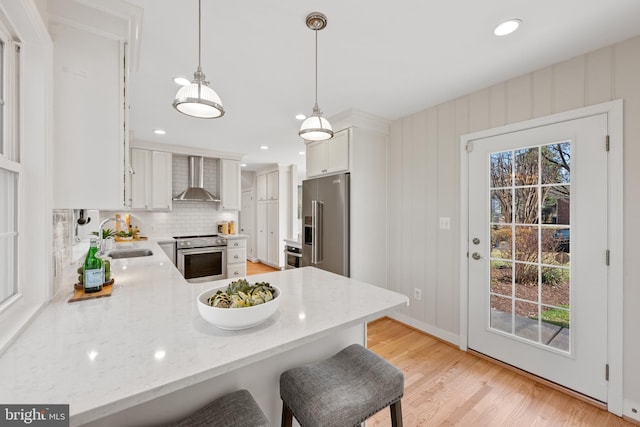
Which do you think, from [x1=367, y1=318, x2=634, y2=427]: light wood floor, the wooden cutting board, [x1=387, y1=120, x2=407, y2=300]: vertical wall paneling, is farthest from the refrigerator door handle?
the wooden cutting board

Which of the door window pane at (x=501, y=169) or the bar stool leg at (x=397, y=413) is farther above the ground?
the door window pane at (x=501, y=169)

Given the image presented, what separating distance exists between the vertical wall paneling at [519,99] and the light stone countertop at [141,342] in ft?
6.32

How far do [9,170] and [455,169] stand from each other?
297cm

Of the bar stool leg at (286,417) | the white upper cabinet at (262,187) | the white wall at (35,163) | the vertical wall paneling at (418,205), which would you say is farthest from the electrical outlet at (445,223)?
the white upper cabinet at (262,187)

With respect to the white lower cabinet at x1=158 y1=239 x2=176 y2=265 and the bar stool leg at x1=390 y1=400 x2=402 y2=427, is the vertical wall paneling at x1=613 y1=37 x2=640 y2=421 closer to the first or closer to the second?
the bar stool leg at x1=390 y1=400 x2=402 y2=427

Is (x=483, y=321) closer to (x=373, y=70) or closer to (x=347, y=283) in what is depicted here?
(x=347, y=283)

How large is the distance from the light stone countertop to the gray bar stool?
0.24 metres

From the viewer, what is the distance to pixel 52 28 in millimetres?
1312

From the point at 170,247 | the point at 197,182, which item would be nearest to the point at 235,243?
the point at 170,247

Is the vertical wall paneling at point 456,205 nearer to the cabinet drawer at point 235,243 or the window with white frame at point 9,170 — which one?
the window with white frame at point 9,170

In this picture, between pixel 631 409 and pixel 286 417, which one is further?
pixel 631 409

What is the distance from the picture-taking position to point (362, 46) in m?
1.83

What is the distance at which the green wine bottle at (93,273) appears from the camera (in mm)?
1377

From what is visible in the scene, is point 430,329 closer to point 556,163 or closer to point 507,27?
point 556,163
